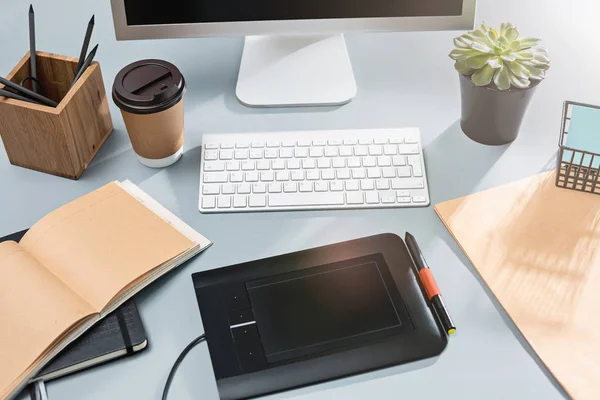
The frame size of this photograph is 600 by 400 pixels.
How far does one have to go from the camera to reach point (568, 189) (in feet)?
2.98

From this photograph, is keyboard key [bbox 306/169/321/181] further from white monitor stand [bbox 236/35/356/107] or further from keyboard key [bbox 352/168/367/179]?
white monitor stand [bbox 236/35/356/107]

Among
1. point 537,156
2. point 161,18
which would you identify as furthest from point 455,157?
point 161,18

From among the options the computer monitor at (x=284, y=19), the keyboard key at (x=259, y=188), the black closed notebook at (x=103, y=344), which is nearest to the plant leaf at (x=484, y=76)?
the computer monitor at (x=284, y=19)

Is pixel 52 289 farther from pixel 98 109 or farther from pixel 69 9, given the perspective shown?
pixel 69 9

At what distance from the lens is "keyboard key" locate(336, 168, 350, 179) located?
0.92 m

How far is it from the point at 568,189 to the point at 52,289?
68 centimetres

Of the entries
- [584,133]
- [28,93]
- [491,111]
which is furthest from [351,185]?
[28,93]

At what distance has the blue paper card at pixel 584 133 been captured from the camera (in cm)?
89

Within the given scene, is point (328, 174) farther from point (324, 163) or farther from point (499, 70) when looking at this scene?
point (499, 70)

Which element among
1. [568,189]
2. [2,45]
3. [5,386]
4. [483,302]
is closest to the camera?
[5,386]

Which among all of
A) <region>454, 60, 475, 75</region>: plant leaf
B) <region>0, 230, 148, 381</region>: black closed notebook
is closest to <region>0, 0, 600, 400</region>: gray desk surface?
<region>0, 230, 148, 381</region>: black closed notebook

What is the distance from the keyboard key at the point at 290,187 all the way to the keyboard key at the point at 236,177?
61 millimetres

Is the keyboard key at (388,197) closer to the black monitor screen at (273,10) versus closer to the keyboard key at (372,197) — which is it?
the keyboard key at (372,197)

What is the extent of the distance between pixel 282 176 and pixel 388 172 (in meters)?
0.15
